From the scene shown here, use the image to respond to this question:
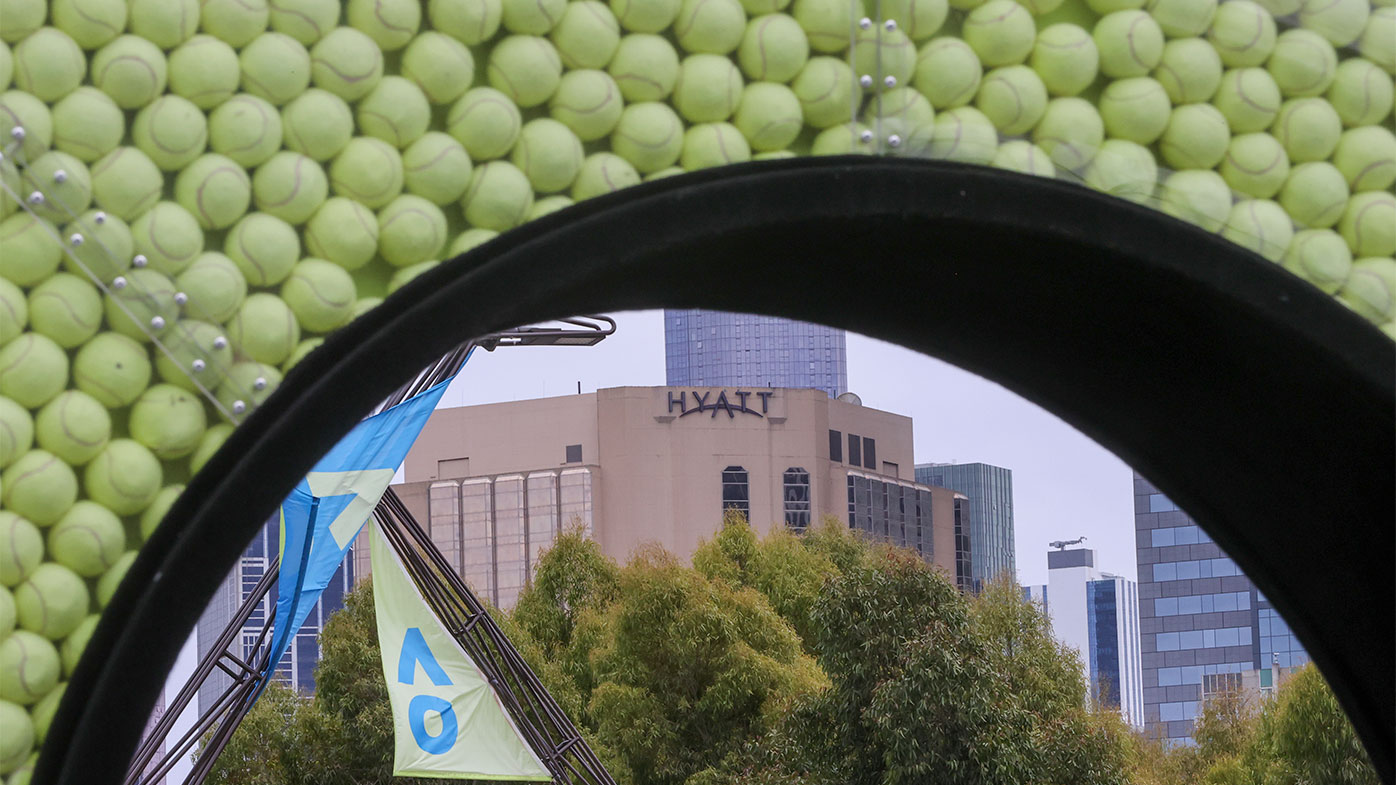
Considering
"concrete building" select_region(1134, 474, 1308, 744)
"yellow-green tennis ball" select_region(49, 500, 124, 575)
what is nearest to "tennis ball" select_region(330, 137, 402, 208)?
"yellow-green tennis ball" select_region(49, 500, 124, 575)

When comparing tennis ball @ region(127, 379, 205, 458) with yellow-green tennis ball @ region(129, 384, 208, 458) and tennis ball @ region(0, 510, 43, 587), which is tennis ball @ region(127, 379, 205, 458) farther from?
A: tennis ball @ region(0, 510, 43, 587)

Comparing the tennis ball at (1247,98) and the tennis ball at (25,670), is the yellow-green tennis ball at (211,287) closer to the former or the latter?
the tennis ball at (25,670)

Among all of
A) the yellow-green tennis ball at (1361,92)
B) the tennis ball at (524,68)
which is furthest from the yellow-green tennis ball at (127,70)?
the yellow-green tennis ball at (1361,92)

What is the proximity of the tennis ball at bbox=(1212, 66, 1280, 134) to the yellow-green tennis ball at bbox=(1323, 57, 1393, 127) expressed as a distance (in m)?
0.16

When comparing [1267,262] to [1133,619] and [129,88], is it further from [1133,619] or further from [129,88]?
[1133,619]

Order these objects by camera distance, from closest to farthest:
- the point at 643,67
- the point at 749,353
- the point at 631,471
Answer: the point at 643,67 → the point at 631,471 → the point at 749,353

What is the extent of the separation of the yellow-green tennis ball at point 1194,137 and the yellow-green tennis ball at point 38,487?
2.35m

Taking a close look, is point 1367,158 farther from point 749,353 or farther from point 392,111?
point 749,353

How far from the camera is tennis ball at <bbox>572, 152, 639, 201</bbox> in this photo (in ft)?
10.0

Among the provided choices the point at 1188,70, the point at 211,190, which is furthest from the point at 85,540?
the point at 1188,70

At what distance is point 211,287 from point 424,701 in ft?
37.9

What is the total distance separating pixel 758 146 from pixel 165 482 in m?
1.35

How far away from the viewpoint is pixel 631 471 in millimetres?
70375

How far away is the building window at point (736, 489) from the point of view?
2781 inches
